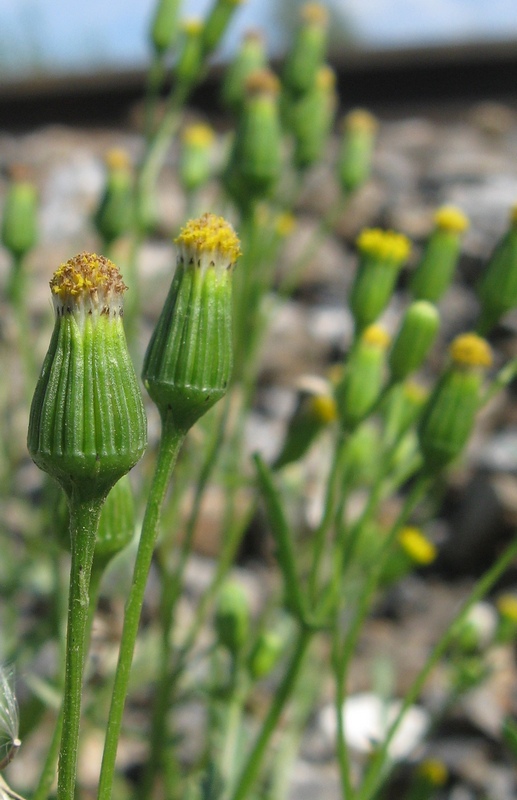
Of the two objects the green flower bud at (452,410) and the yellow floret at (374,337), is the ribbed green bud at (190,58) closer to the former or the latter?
the yellow floret at (374,337)

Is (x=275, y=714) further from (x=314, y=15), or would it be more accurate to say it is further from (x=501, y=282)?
(x=314, y=15)

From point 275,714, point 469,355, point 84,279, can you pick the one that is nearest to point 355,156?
point 469,355

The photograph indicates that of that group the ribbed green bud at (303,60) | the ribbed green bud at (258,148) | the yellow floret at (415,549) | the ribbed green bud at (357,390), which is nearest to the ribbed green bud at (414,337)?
the ribbed green bud at (357,390)

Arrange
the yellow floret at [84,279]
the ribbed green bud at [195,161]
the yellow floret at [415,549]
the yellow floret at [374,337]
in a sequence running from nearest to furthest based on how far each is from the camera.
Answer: the yellow floret at [84,279]
the yellow floret at [374,337]
the yellow floret at [415,549]
the ribbed green bud at [195,161]

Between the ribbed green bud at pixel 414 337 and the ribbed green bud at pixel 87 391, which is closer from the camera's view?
the ribbed green bud at pixel 87 391

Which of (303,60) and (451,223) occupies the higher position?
(303,60)

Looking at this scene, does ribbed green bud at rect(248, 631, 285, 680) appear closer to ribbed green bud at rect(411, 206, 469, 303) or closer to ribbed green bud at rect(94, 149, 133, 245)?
ribbed green bud at rect(411, 206, 469, 303)

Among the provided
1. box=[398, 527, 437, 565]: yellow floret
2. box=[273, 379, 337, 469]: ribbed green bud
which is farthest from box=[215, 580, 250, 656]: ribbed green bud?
box=[398, 527, 437, 565]: yellow floret
